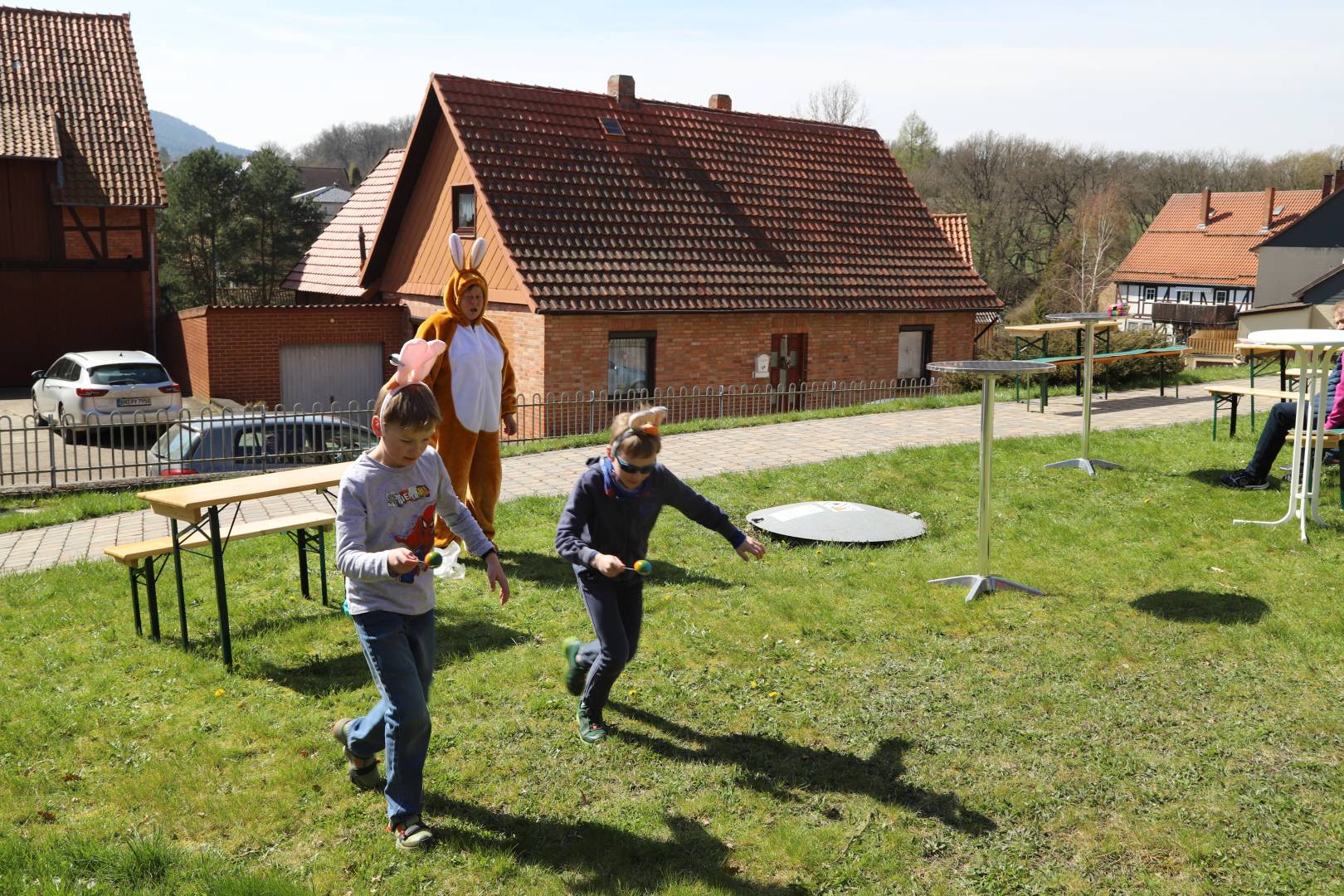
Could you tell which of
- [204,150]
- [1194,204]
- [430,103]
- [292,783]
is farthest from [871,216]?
[1194,204]

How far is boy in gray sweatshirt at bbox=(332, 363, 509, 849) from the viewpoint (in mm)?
4250

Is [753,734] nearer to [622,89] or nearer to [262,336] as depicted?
[622,89]

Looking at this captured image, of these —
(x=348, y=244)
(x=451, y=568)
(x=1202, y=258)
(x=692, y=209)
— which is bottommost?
(x=451, y=568)

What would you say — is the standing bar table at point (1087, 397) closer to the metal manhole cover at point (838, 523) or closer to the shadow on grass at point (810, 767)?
the metal manhole cover at point (838, 523)

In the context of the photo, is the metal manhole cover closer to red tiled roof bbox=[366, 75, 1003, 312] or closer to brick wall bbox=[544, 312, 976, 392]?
red tiled roof bbox=[366, 75, 1003, 312]

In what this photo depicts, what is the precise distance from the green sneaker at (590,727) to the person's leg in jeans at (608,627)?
2 cm

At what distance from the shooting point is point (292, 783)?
480cm

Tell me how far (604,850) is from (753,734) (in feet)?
3.85

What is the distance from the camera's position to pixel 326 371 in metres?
25.1

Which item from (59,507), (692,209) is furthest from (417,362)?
(692,209)

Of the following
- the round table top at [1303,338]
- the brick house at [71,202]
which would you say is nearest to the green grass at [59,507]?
the round table top at [1303,338]

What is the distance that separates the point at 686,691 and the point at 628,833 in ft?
4.53

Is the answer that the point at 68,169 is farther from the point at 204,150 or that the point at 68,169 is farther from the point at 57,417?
the point at 204,150

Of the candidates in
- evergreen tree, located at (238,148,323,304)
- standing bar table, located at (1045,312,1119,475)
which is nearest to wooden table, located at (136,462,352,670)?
standing bar table, located at (1045,312,1119,475)
